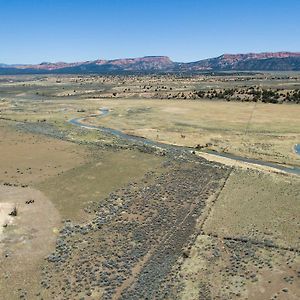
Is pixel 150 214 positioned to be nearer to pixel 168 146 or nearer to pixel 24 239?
pixel 24 239

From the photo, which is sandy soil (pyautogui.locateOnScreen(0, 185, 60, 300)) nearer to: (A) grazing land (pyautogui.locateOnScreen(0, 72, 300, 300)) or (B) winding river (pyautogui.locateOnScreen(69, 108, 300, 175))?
(A) grazing land (pyautogui.locateOnScreen(0, 72, 300, 300))

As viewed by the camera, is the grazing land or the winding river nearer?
the grazing land

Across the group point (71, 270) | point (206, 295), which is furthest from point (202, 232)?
point (71, 270)

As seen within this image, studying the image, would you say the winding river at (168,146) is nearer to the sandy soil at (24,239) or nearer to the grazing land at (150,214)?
the grazing land at (150,214)

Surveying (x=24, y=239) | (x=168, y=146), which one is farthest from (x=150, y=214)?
(x=168, y=146)

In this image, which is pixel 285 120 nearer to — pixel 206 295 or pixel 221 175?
pixel 221 175

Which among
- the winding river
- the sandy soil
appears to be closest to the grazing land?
the sandy soil

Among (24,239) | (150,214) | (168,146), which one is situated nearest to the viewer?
(24,239)

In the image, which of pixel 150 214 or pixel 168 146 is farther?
pixel 168 146
